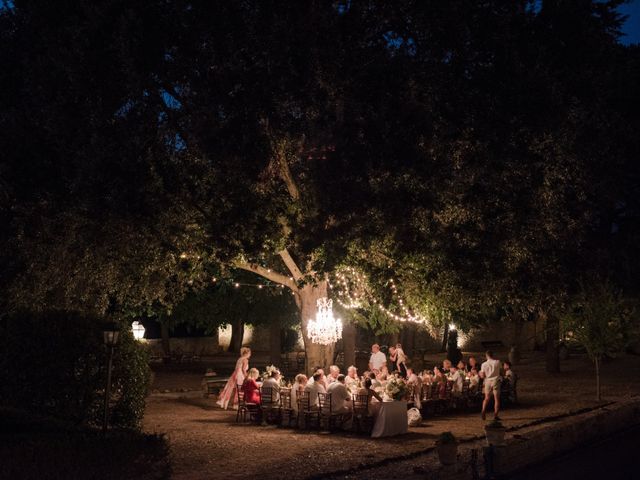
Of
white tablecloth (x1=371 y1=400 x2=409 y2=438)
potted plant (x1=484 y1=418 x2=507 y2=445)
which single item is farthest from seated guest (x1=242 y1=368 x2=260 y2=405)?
potted plant (x1=484 y1=418 x2=507 y2=445)

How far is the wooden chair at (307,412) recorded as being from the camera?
1677cm

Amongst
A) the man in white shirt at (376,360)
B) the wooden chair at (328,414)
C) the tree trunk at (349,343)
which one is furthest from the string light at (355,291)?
the tree trunk at (349,343)

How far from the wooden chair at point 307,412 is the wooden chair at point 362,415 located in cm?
93

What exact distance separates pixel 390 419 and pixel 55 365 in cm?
684

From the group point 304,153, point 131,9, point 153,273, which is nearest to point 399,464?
point 304,153

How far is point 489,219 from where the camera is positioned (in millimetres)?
17469

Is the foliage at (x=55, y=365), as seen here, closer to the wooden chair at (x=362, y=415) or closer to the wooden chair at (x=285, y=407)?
the wooden chair at (x=285, y=407)

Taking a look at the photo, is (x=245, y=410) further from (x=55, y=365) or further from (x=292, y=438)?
(x=55, y=365)

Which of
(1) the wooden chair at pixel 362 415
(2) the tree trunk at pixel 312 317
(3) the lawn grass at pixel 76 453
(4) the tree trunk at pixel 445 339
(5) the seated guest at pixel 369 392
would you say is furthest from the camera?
(4) the tree trunk at pixel 445 339

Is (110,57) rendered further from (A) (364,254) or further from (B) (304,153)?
(A) (364,254)

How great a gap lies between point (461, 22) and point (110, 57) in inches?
318

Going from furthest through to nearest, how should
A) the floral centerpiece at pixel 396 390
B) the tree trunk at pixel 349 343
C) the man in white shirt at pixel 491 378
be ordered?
the tree trunk at pixel 349 343 → the man in white shirt at pixel 491 378 → the floral centerpiece at pixel 396 390

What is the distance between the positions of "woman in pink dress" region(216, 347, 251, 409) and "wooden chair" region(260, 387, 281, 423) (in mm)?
2508

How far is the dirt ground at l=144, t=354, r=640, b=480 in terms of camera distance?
12078mm
